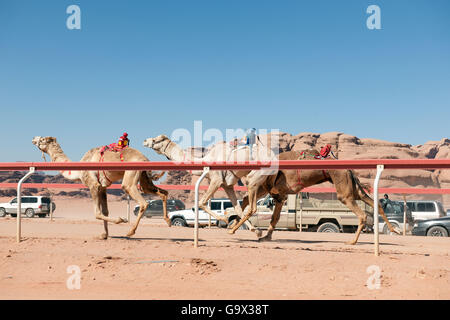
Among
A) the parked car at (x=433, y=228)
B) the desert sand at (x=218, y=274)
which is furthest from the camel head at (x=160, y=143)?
the parked car at (x=433, y=228)

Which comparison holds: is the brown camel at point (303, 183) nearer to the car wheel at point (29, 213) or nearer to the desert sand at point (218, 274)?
the desert sand at point (218, 274)

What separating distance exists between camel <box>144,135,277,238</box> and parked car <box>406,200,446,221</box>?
1759 centimetres

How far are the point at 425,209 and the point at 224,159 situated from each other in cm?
1923

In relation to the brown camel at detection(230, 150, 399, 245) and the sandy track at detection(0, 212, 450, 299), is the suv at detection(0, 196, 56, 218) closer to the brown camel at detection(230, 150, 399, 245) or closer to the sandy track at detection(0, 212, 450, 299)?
the brown camel at detection(230, 150, 399, 245)

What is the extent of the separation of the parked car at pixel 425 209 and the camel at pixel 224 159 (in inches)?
693

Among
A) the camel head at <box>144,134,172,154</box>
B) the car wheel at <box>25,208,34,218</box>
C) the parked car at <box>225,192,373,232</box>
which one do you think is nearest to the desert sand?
the camel head at <box>144,134,172,154</box>

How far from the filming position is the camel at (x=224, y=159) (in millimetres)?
10938

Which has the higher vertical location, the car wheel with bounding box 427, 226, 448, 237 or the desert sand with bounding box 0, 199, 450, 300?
the desert sand with bounding box 0, 199, 450, 300

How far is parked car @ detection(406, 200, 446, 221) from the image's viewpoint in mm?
27484

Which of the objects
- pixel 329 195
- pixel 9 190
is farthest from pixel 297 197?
pixel 9 190

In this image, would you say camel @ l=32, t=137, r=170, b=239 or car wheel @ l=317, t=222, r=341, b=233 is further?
car wheel @ l=317, t=222, r=341, b=233
